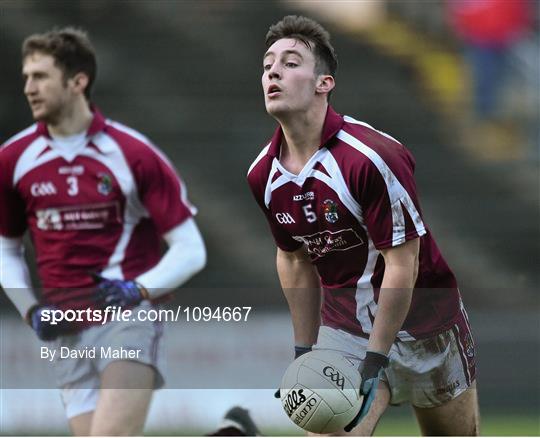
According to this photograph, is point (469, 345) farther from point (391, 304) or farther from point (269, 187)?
point (269, 187)

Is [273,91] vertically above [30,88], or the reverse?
[30,88]

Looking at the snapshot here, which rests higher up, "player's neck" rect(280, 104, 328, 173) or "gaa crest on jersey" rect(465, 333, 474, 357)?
"player's neck" rect(280, 104, 328, 173)

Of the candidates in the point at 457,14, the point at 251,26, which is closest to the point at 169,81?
the point at 251,26

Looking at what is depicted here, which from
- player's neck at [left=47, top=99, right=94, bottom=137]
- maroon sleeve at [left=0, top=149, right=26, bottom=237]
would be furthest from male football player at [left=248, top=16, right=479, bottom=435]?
maroon sleeve at [left=0, top=149, right=26, bottom=237]

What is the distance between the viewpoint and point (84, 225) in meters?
5.93

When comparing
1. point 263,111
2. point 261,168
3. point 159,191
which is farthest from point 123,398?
point 263,111

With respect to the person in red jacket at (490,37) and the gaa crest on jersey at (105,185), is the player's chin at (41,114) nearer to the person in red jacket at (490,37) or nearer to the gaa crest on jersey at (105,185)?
the gaa crest on jersey at (105,185)

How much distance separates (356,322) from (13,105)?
7.92 m

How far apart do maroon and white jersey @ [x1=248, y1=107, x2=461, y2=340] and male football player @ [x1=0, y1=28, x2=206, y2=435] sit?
1105 millimetres

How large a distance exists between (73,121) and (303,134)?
179cm

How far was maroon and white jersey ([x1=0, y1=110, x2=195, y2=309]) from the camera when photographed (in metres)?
5.91

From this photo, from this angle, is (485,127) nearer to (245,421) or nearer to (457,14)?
(457,14)

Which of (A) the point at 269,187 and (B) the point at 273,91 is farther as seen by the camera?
(A) the point at 269,187

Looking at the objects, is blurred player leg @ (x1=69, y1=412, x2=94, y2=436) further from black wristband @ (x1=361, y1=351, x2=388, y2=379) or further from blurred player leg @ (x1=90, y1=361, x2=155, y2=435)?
black wristband @ (x1=361, y1=351, x2=388, y2=379)
